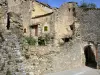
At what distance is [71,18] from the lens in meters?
40.8

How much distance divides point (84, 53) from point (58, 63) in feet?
25.1

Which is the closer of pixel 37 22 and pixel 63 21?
pixel 37 22

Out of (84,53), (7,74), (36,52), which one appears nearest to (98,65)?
(84,53)

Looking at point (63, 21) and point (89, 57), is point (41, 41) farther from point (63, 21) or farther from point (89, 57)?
point (89, 57)

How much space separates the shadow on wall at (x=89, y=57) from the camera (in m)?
32.8

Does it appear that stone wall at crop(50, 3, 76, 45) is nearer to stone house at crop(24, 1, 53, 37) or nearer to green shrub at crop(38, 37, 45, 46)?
stone house at crop(24, 1, 53, 37)

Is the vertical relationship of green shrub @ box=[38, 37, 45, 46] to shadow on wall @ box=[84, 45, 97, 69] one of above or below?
above

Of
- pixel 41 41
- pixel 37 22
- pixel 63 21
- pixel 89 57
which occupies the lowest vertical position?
pixel 89 57

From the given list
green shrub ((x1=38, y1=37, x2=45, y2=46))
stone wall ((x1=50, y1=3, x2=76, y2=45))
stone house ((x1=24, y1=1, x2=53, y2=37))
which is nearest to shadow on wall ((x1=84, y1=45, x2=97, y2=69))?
stone wall ((x1=50, y1=3, x2=76, y2=45))

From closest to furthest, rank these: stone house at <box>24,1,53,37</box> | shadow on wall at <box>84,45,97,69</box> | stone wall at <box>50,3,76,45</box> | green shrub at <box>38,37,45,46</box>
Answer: shadow on wall at <box>84,45,97,69</box> < green shrub at <box>38,37,45,46</box> < stone wall at <box>50,3,76,45</box> < stone house at <box>24,1,53,37</box>

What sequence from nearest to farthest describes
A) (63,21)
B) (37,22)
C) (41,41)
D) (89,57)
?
(89,57)
(41,41)
(37,22)
(63,21)

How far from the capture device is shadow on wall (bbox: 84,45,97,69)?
32.8 meters

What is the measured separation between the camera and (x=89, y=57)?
34.6 m

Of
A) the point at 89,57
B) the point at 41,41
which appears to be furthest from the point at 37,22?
the point at 89,57
